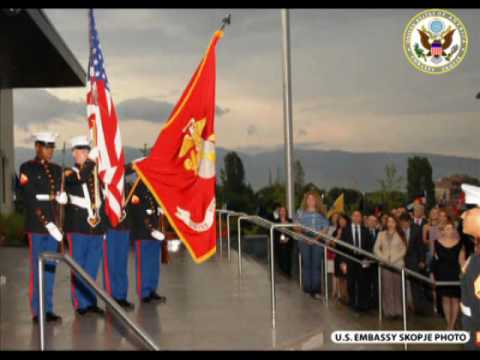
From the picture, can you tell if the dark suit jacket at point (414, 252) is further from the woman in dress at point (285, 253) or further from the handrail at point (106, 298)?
the handrail at point (106, 298)

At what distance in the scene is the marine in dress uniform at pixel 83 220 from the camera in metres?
5.69

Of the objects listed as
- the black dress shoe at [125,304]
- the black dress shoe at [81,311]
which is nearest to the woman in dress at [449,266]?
the black dress shoe at [125,304]

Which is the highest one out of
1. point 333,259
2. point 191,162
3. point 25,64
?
point 25,64

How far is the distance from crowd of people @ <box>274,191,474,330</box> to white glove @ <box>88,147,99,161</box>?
5.82 ft

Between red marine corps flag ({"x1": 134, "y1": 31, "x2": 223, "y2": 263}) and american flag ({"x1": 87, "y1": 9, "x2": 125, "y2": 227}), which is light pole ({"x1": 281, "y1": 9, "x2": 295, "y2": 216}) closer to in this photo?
red marine corps flag ({"x1": 134, "y1": 31, "x2": 223, "y2": 263})

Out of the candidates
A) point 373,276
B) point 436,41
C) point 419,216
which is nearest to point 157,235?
point 373,276

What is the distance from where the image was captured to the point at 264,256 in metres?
9.41

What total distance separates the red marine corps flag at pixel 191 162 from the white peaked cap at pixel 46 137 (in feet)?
2.09

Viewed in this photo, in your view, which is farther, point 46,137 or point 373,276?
point 373,276

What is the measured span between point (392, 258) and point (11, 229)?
5452 mm

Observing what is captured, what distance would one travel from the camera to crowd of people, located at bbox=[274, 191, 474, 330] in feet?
21.7

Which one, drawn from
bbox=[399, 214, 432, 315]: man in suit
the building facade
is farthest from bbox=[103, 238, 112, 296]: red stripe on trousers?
bbox=[399, 214, 432, 315]: man in suit

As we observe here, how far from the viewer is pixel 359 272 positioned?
23.2 ft

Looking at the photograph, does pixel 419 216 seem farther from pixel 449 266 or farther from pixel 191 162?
pixel 191 162
